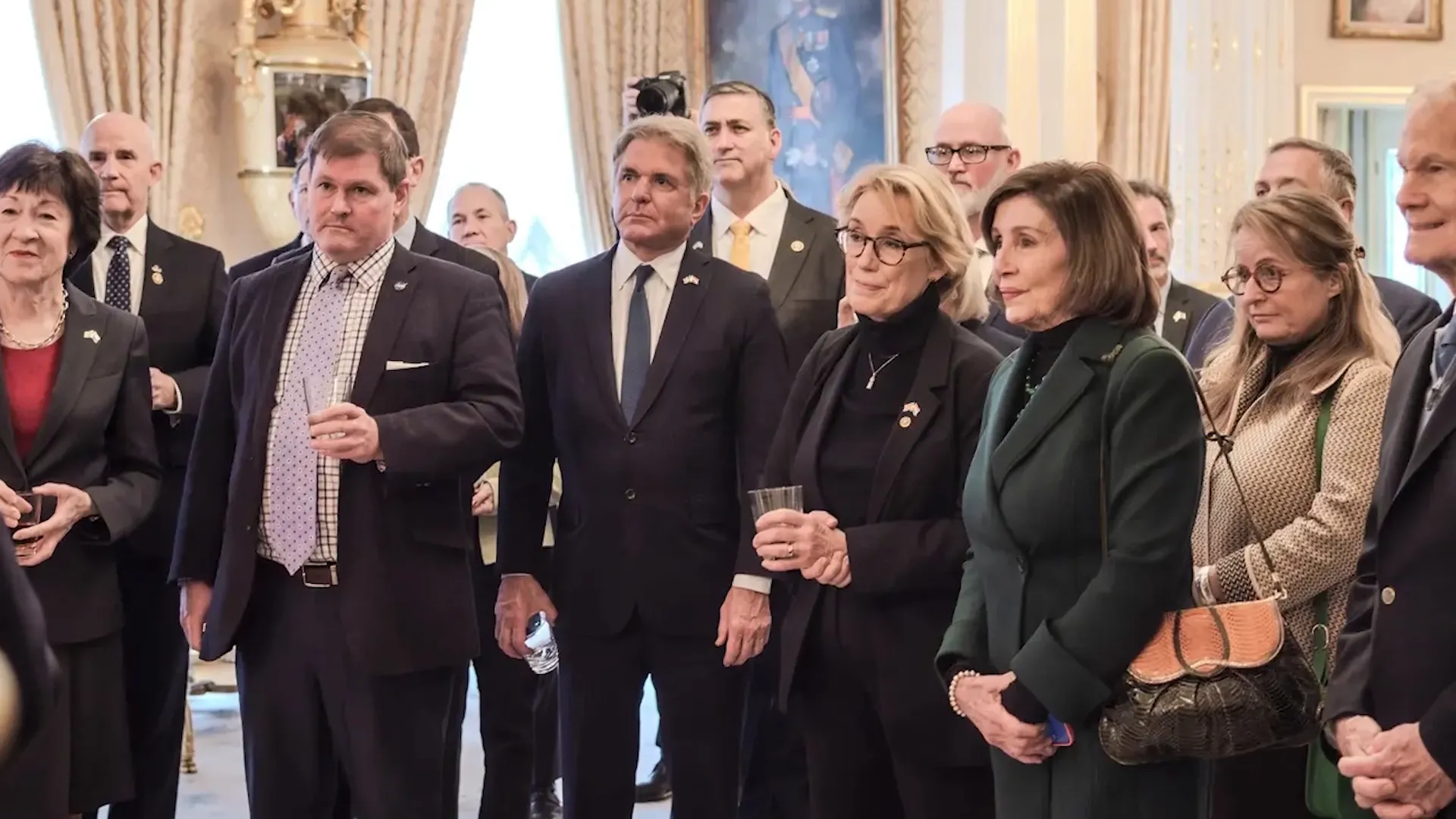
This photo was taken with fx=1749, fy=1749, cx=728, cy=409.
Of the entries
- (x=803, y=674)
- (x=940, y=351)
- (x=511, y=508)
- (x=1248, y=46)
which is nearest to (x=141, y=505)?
(x=511, y=508)

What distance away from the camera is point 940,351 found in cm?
329

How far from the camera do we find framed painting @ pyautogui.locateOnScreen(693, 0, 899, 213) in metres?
9.64

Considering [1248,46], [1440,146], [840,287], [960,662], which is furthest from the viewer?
[1248,46]

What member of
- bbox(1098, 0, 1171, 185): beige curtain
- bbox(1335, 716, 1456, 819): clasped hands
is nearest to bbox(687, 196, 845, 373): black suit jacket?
bbox(1335, 716, 1456, 819): clasped hands

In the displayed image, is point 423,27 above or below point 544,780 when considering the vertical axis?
above

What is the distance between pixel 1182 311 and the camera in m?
5.21

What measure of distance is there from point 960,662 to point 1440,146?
107 cm

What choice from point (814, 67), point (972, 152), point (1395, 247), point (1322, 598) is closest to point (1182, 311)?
point (972, 152)

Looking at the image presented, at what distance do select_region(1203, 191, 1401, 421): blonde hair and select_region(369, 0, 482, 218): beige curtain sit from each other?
6189mm

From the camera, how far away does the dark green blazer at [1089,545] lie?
2553 millimetres

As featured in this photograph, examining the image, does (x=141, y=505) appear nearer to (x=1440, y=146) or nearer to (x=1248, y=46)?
(x=1440, y=146)

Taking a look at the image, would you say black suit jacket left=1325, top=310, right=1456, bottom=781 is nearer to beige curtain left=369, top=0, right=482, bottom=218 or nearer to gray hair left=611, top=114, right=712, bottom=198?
gray hair left=611, top=114, right=712, bottom=198

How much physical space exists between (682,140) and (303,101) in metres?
4.94

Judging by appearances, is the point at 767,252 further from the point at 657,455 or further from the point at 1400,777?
the point at 1400,777
